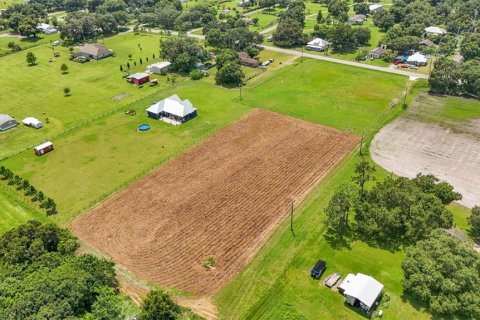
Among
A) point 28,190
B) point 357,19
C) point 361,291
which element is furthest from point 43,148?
point 357,19

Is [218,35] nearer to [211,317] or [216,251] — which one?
[216,251]

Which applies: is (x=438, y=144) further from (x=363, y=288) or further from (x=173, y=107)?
(x=173, y=107)


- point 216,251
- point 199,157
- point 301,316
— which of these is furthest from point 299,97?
point 301,316

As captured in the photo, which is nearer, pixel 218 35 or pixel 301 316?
pixel 301 316

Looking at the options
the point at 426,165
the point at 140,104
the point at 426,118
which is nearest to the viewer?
the point at 426,165

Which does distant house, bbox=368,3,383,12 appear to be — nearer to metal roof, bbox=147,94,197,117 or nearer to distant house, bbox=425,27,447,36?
distant house, bbox=425,27,447,36

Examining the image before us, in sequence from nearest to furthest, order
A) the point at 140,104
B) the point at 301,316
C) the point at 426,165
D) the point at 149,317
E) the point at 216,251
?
the point at 149,317, the point at 301,316, the point at 216,251, the point at 426,165, the point at 140,104

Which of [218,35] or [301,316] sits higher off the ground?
[218,35]
